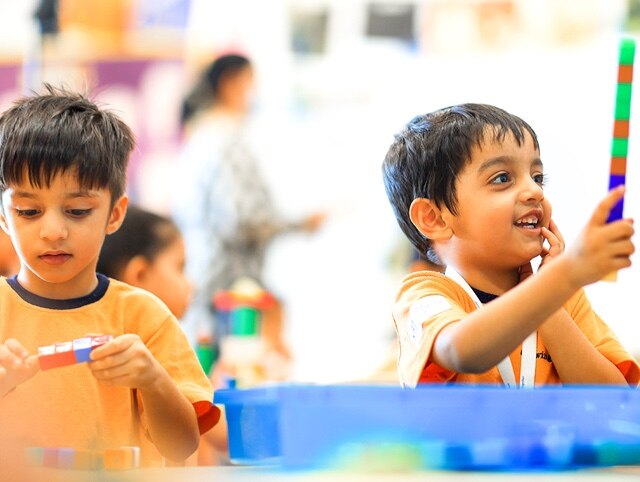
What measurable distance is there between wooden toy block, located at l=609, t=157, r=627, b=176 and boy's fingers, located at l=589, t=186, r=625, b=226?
0.06 feet

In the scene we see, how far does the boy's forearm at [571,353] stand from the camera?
1.45 meters

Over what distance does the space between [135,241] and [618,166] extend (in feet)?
4.87

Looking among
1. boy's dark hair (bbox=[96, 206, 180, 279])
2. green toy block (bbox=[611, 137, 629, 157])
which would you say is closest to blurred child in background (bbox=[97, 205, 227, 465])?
boy's dark hair (bbox=[96, 206, 180, 279])

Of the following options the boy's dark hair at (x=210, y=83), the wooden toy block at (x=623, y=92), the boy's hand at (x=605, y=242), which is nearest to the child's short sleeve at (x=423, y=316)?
the boy's hand at (x=605, y=242)

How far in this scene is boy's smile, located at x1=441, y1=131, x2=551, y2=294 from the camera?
1.50m

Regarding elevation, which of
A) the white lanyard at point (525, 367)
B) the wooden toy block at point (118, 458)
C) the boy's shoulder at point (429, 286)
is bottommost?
the wooden toy block at point (118, 458)

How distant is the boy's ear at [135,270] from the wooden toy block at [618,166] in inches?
56.6

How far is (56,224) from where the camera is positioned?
139 cm

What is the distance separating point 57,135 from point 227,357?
2.93m

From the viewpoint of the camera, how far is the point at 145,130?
5.27 metres

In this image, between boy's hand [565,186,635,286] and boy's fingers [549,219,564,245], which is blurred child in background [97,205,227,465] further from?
boy's hand [565,186,635,286]

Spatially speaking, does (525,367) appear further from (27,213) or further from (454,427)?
(27,213)

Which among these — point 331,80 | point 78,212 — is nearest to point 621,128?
point 78,212

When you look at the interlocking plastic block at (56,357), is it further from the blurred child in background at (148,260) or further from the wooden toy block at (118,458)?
the blurred child in background at (148,260)
